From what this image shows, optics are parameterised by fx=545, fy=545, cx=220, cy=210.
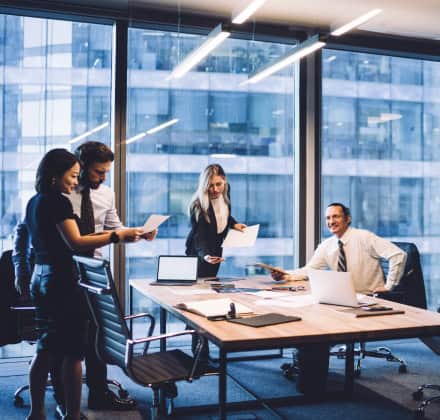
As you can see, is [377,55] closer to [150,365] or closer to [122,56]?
[122,56]

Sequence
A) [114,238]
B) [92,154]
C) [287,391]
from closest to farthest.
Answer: [114,238]
[92,154]
[287,391]

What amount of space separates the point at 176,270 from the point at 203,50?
5.24 ft

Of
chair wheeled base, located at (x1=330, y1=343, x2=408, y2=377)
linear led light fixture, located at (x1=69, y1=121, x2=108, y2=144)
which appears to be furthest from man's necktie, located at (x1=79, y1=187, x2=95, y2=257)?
chair wheeled base, located at (x1=330, y1=343, x2=408, y2=377)

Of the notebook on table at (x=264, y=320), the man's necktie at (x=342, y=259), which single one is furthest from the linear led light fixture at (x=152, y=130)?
the notebook on table at (x=264, y=320)

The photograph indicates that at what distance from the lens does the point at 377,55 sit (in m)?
5.29

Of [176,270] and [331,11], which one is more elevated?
[331,11]

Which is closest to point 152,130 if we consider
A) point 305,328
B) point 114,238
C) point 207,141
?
point 207,141

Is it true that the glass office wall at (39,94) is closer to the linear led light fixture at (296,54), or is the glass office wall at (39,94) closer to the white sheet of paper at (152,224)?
the linear led light fixture at (296,54)

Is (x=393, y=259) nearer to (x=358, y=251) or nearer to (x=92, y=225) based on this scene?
(x=358, y=251)

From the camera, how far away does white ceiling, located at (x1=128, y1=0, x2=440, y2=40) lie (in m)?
4.36

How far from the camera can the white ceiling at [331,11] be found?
4355 mm

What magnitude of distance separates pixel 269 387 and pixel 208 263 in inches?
38.8

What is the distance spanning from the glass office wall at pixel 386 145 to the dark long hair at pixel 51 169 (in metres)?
3.07

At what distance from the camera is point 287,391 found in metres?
3.55
